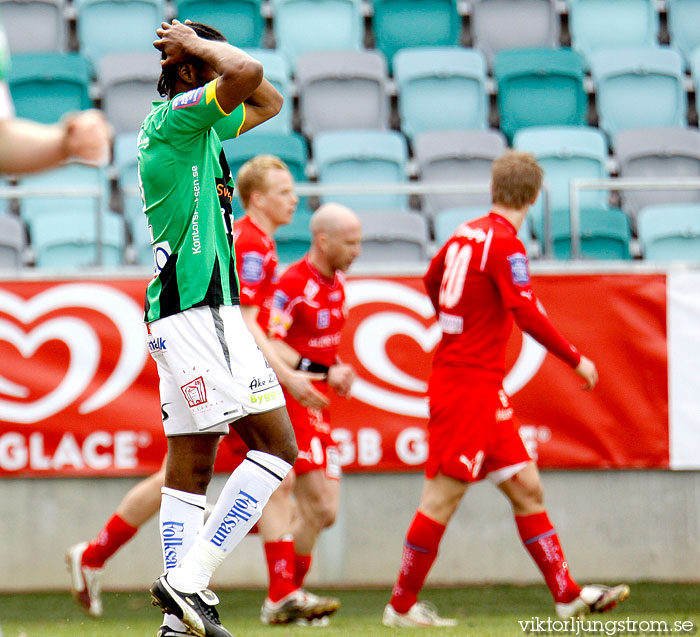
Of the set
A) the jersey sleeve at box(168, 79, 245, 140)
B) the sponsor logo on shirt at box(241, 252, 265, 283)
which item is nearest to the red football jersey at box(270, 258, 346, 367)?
the sponsor logo on shirt at box(241, 252, 265, 283)

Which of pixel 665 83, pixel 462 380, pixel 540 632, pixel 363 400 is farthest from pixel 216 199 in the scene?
pixel 665 83

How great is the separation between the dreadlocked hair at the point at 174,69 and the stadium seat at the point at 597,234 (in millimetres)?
3873

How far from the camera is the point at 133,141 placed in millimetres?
Answer: 9328

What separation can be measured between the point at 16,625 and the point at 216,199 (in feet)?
9.43

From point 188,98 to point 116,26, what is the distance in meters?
7.57

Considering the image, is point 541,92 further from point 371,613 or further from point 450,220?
point 371,613

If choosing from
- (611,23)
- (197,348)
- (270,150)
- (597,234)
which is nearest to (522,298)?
(197,348)

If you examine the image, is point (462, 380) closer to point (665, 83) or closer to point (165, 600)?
point (165, 600)

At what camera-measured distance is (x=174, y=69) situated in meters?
3.87

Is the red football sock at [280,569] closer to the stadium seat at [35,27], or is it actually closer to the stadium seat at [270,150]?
the stadium seat at [270,150]

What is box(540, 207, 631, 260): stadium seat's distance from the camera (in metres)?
7.49

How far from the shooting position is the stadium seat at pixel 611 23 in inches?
431

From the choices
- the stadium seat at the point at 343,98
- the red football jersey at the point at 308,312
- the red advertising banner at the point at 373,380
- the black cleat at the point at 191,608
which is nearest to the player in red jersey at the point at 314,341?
the red football jersey at the point at 308,312

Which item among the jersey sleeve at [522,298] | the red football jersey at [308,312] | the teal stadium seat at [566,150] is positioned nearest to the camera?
the jersey sleeve at [522,298]
